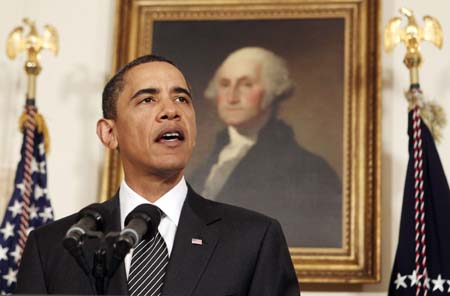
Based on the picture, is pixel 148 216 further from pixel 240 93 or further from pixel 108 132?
pixel 240 93

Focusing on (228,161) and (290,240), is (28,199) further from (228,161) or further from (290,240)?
(290,240)

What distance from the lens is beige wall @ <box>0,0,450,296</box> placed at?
530 centimetres

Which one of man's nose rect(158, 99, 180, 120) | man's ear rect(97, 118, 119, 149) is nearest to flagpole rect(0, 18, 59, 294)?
man's ear rect(97, 118, 119, 149)

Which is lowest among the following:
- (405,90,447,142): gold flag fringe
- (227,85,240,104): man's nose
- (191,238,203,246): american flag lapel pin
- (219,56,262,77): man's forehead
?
(191,238,203,246): american flag lapel pin

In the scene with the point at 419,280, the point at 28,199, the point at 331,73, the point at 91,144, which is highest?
the point at 331,73

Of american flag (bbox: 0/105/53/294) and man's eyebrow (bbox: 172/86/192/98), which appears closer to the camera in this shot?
man's eyebrow (bbox: 172/86/192/98)

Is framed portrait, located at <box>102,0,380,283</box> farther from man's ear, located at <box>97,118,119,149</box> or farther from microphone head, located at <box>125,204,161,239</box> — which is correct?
microphone head, located at <box>125,204,161,239</box>

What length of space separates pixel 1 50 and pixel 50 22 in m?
0.36

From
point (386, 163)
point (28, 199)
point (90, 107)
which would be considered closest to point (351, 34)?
point (386, 163)

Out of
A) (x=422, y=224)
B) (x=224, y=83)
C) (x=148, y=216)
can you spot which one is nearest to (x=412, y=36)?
(x=422, y=224)

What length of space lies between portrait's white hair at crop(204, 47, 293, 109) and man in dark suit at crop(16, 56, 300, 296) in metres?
2.18

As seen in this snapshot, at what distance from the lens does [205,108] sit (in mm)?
5547

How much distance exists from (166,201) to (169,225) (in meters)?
0.10

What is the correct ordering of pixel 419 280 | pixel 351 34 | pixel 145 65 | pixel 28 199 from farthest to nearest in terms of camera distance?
1. pixel 351 34
2. pixel 28 199
3. pixel 419 280
4. pixel 145 65
